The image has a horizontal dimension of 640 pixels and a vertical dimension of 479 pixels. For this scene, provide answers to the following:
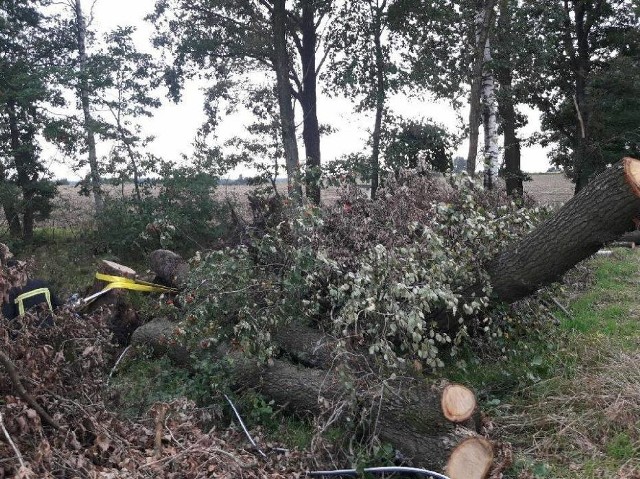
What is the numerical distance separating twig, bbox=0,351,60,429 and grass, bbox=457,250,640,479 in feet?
8.89

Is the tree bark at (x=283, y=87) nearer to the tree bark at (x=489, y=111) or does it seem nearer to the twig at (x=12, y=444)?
the tree bark at (x=489, y=111)

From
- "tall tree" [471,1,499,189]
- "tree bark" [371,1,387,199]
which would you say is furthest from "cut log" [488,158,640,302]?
"tree bark" [371,1,387,199]

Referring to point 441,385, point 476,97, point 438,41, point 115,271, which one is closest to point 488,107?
point 476,97

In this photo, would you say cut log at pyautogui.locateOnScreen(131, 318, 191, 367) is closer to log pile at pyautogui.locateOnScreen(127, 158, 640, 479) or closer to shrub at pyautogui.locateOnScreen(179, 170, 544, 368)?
shrub at pyautogui.locateOnScreen(179, 170, 544, 368)

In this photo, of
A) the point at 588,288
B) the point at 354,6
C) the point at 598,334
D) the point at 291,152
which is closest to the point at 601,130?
the point at 354,6

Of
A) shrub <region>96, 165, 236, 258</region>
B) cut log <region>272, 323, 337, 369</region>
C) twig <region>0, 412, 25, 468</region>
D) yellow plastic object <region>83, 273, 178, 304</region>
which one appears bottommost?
Result: cut log <region>272, 323, 337, 369</region>

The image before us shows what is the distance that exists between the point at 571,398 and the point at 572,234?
118 centimetres

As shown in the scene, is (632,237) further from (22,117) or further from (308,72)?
(22,117)

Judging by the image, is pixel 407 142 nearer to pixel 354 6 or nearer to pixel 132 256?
pixel 354 6

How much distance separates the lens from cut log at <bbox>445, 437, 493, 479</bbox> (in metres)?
3.54

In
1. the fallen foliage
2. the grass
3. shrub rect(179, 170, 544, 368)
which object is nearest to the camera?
the fallen foliage

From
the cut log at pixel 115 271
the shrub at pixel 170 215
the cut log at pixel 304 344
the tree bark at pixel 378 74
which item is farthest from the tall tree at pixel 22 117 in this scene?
the cut log at pixel 304 344

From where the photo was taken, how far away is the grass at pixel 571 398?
364 centimetres

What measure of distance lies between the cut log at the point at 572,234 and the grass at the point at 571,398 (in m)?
0.64
